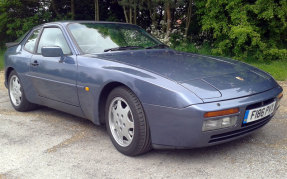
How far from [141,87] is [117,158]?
764 millimetres

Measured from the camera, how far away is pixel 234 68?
11.1 ft

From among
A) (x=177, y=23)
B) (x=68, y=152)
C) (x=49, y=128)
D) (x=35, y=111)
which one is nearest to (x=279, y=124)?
(x=68, y=152)

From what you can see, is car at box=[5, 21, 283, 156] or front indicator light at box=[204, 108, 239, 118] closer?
front indicator light at box=[204, 108, 239, 118]

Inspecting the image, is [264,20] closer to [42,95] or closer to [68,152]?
[42,95]

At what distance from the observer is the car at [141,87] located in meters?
2.66

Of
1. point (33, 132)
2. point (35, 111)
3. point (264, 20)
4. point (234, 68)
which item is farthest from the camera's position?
point (264, 20)

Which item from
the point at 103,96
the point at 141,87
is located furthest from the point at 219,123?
the point at 103,96

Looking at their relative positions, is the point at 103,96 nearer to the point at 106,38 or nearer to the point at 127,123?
the point at 127,123

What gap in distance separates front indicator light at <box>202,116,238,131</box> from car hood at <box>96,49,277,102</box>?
0.18 meters

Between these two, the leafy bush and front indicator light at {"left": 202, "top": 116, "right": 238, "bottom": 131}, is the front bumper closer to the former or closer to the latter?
front indicator light at {"left": 202, "top": 116, "right": 238, "bottom": 131}

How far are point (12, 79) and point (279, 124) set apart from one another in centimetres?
397

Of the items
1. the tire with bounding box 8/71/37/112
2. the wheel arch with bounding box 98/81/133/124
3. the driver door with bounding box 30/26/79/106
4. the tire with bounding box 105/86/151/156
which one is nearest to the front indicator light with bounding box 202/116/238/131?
the tire with bounding box 105/86/151/156

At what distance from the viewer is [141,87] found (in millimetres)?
2865

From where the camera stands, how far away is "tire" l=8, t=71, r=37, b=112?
479 centimetres
